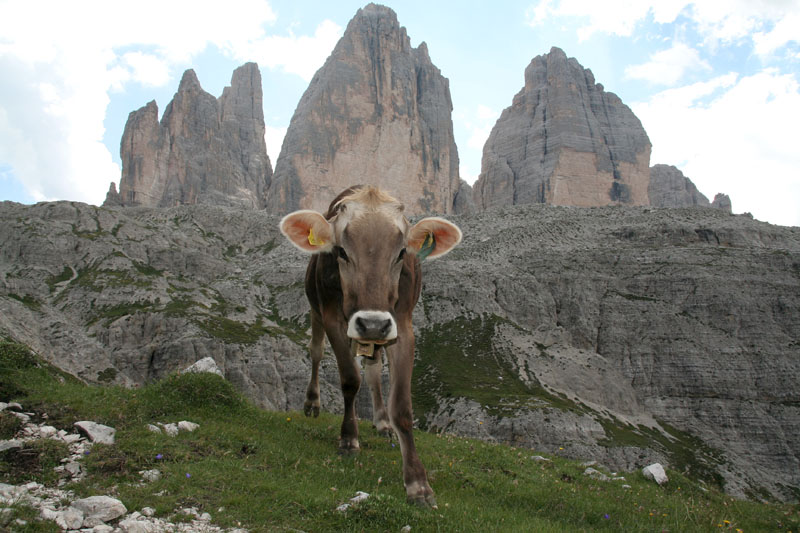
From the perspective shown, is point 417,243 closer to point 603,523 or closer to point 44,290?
point 603,523

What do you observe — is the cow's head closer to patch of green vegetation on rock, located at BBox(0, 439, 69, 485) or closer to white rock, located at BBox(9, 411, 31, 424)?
patch of green vegetation on rock, located at BBox(0, 439, 69, 485)

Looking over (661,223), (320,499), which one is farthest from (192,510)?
(661,223)

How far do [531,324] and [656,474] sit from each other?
307 ft

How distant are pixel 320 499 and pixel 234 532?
3.83 ft

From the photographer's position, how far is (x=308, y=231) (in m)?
7.71

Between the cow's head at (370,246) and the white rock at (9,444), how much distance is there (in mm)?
4307

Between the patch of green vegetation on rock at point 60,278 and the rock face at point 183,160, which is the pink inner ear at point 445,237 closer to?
the patch of green vegetation on rock at point 60,278

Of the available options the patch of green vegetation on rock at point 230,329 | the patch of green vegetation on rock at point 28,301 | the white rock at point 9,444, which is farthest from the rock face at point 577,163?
the white rock at point 9,444

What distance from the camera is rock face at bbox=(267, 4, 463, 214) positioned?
567 feet

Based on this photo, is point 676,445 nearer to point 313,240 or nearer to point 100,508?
point 313,240

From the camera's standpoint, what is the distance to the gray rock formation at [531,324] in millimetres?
71562

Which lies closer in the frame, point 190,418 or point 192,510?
point 192,510

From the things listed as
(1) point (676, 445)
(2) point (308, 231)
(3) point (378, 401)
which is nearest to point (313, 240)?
(2) point (308, 231)

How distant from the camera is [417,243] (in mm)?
7625
